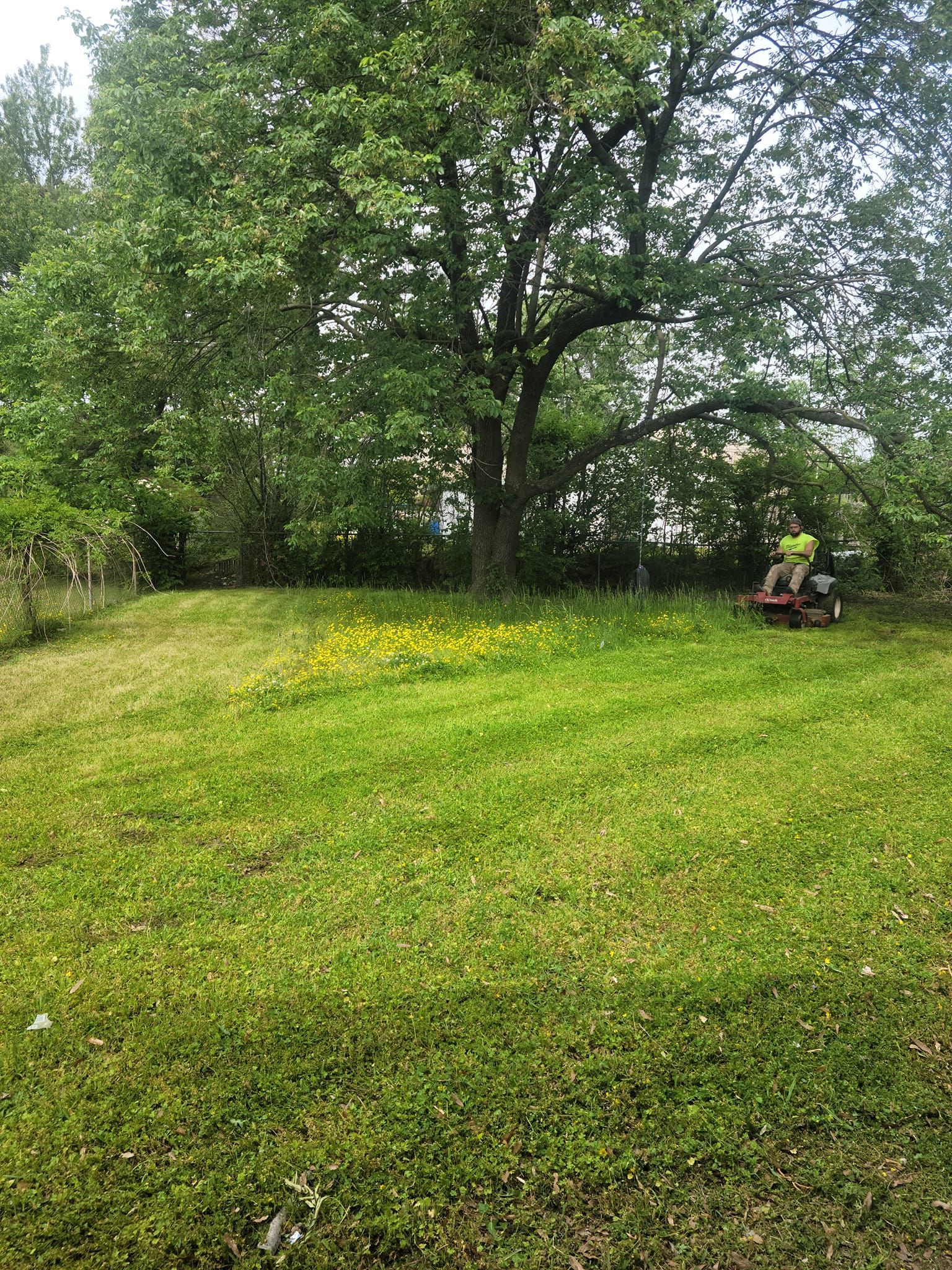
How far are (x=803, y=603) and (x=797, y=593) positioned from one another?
0.18 m

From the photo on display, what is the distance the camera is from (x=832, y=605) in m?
9.60

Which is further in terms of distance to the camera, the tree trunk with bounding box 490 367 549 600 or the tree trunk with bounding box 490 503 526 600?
the tree trunk with bounding box 490 503 526 600

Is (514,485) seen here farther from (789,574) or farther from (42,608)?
(42,608)

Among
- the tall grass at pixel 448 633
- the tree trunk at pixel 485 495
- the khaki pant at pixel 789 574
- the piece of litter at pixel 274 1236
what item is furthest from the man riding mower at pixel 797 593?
the piece of litter at pixel 274 1236

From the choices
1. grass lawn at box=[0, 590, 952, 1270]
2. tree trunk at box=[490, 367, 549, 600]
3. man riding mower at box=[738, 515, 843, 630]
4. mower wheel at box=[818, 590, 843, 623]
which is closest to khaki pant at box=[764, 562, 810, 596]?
man riding mower at box=[738, 515, 843, 630]

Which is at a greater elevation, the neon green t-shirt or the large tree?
the large tree

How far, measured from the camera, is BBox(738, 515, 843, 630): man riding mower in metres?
9.22

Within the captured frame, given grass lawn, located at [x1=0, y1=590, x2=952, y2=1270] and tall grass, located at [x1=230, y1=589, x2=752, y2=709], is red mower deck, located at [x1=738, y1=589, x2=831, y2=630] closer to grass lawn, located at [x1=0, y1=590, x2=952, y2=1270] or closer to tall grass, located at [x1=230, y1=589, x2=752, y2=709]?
tall grass, located at [x1=230, y1=589, x2=752, y2=709]

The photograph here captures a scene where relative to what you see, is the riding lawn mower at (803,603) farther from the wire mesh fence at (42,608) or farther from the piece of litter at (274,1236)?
the piece of litter at (274,1236)

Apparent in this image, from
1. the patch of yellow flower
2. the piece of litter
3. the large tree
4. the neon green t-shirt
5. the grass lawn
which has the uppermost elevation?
the large tree

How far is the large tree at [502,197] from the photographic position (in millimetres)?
6738

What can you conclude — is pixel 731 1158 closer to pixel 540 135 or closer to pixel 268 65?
pixel 540 135

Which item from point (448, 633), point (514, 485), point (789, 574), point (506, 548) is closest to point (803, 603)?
point (789, 574)

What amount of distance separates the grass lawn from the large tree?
4427mm
